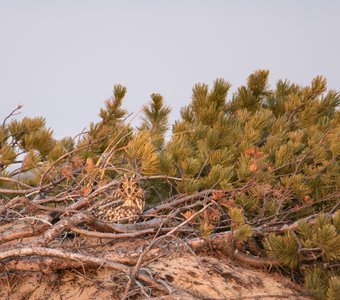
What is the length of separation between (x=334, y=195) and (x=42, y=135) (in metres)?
2.74

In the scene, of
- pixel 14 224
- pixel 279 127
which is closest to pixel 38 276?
pixel 14 224

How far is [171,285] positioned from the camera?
3.76m

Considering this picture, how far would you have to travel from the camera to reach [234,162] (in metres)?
5.75

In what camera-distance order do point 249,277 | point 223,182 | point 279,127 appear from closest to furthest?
point 249,277 < point 223,182 < point 279,127

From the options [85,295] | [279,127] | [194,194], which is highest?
[279,127]

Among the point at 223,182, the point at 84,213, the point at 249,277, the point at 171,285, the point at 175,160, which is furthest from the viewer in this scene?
the point at 175,160

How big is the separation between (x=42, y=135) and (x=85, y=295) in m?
1.99

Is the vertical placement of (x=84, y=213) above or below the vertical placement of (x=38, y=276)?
above

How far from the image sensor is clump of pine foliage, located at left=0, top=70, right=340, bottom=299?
14.0 ft

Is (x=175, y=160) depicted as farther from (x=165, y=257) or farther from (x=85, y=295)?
(x=85, y=295)

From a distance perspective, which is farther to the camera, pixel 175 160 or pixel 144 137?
pixel 175 160

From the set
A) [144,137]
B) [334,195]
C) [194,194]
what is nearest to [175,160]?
[194,194]

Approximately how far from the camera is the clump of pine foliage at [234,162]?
14.0 feet

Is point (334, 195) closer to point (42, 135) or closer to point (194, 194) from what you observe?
point (194, 194)
